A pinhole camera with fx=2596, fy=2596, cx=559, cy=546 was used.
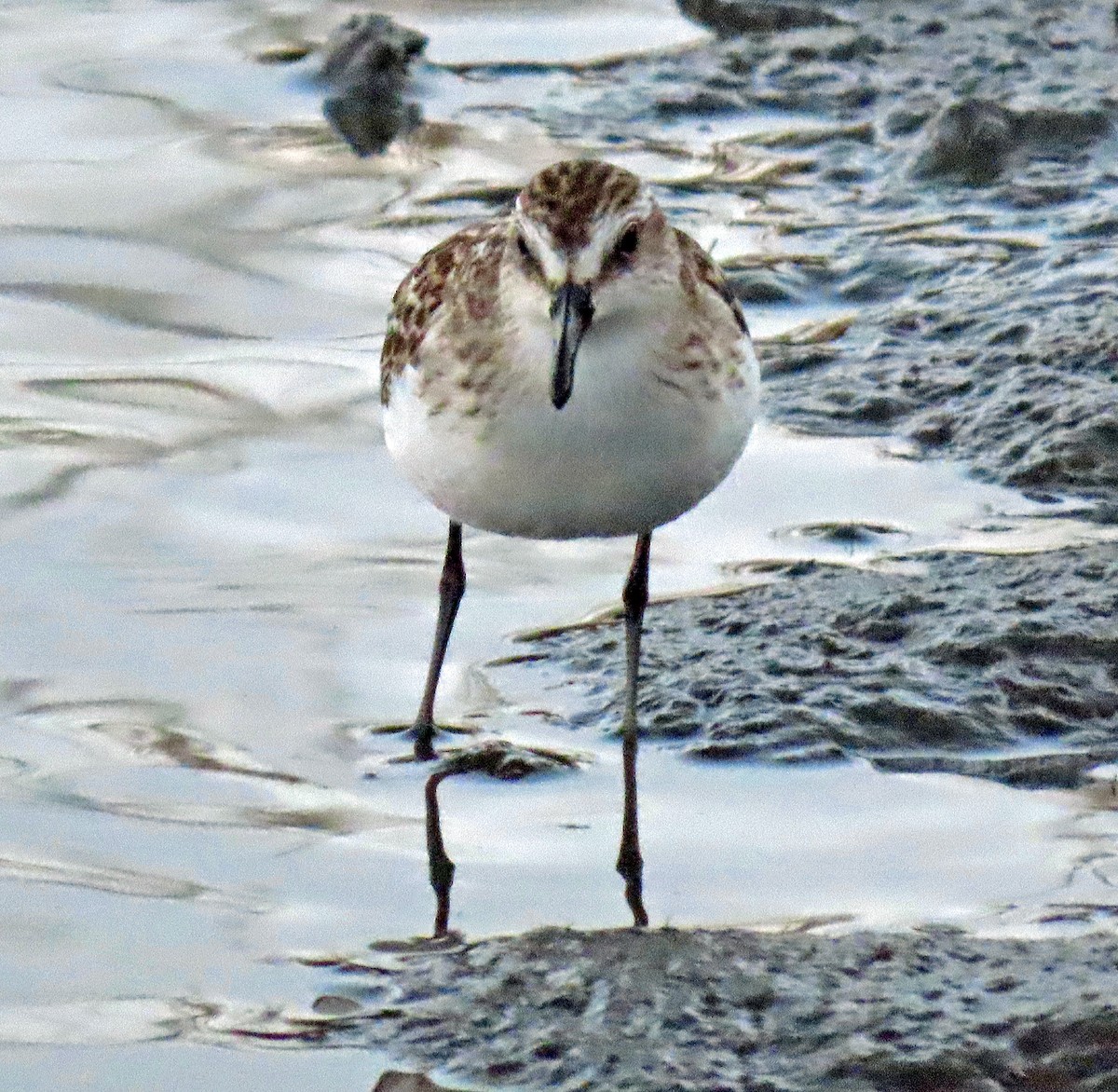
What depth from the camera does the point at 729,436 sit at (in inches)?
224

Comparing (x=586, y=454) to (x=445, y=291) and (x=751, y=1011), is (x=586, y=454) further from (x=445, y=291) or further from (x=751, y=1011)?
(x=751, y=1011)

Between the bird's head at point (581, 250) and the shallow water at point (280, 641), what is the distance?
1.16 metres

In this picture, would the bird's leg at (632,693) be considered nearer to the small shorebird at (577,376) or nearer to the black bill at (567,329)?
the small shorebird at (577,376)

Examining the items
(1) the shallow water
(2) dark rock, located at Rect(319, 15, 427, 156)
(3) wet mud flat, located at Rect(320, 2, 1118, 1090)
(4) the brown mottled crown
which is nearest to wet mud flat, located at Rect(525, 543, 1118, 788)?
(3) wet mud flat, located at Rect(320, 2, 1118, 1090)

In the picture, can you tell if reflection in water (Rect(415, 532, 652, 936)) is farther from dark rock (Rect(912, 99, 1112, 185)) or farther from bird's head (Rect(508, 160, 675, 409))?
dark rock (Rect(912, 99, 1112, 185))

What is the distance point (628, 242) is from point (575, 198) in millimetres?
155

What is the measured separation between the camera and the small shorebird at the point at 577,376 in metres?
5.35

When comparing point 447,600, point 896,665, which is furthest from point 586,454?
point 896,665

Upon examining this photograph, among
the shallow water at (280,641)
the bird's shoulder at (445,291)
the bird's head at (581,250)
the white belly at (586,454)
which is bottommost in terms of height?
the shallow water at (280,641)

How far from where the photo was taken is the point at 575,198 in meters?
5.37

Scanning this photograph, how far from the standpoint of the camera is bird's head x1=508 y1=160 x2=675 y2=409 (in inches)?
206

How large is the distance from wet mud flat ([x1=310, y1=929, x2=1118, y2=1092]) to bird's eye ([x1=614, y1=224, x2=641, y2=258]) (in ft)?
4.60

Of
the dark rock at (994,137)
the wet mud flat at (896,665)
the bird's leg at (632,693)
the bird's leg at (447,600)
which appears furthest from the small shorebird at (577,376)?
the dark rock at (994,137)

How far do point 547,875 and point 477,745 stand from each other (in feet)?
2.26
